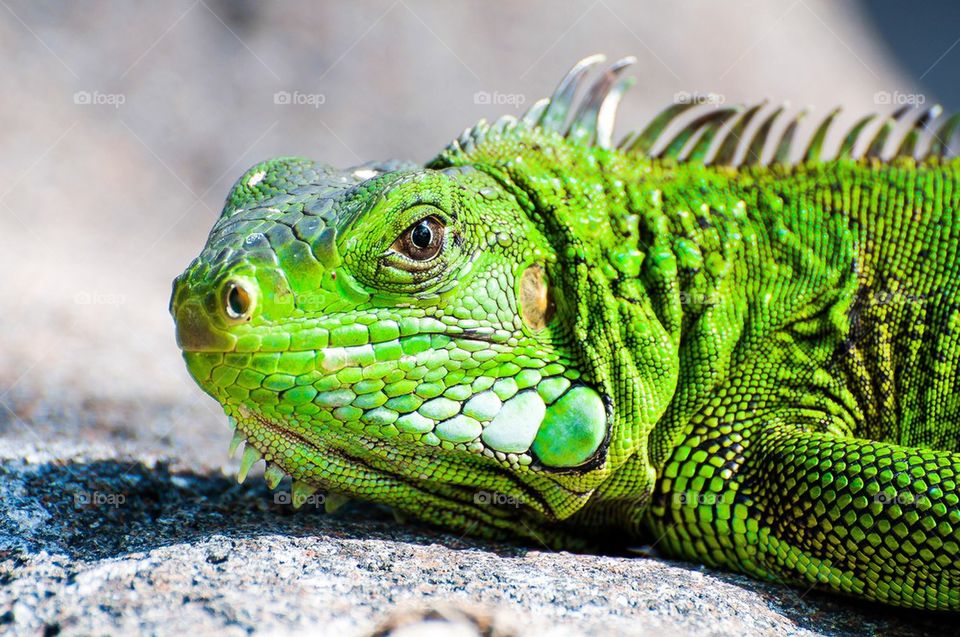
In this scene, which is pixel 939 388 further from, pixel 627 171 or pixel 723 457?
pixel 627 171

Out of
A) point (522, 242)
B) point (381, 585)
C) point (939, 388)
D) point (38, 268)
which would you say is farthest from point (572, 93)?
point (38, 268)

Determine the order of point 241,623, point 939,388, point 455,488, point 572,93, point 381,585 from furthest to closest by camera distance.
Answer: point 572,93
point 939,388
point 455,488
point 381,585
point 241,623

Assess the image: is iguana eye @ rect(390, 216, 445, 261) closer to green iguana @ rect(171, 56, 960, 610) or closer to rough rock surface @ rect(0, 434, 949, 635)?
green iguana @ rect(171, 56, 960, 610)

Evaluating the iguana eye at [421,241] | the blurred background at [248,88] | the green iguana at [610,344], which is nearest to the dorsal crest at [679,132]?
the green iguana at [610,344]

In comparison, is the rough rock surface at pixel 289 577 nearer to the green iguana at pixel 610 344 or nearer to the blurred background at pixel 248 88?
the green iguana at pixel 610 344

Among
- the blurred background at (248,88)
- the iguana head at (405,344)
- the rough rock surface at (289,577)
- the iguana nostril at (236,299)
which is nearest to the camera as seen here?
the rough rock surface at (289,577)

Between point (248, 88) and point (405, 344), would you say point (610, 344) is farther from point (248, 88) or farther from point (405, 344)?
point (248, 88)
